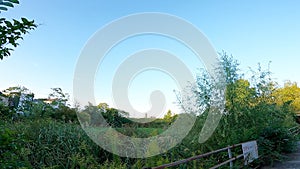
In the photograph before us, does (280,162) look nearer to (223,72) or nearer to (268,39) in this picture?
(223,72)

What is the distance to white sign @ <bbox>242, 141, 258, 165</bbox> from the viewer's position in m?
5.83

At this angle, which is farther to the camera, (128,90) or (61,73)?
(61,73)

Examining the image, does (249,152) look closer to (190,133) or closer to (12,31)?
(190,133)

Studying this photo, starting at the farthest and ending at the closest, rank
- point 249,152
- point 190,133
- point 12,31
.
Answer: point 190,133 < point 249,152 < point 12,31

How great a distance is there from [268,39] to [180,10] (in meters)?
3.54

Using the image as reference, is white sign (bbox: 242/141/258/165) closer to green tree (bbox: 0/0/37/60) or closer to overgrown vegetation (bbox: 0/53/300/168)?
overgrown vegetation (bbox: 0/53/300/168)

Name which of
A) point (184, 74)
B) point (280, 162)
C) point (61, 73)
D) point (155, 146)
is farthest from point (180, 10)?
point (280, 162)

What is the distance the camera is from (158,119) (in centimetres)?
807

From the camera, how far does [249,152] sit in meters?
6.02

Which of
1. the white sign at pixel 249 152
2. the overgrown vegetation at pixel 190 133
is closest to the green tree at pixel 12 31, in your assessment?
the overgrown vegetation at pixel 190 133

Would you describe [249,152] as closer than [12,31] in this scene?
No

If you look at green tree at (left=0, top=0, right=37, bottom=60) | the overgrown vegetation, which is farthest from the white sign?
green tree at (left=0, top=0, right=37, bottom=60)

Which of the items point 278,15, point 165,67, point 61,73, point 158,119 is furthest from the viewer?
point 278,15

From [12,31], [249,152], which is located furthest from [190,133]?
[12,31]
